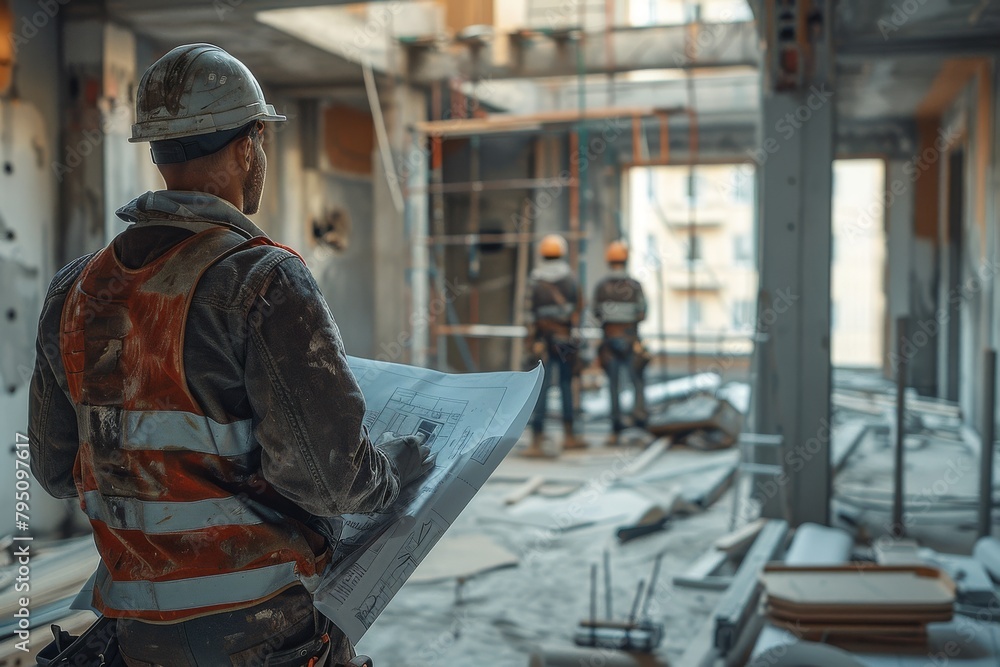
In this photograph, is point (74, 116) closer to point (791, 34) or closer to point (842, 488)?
point (791, 34)

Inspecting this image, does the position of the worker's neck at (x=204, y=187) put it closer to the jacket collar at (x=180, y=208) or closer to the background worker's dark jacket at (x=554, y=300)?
the jacket collar at (x=180, y=208)

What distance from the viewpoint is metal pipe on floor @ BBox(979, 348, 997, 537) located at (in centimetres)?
573

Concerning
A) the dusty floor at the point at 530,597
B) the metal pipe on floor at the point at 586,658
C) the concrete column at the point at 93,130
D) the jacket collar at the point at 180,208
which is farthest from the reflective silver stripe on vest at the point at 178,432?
the concrete column at the point at 93,130

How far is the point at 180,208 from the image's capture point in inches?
58.4

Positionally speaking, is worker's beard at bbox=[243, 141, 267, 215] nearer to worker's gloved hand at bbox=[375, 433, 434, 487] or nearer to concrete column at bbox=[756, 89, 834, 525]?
worker's gloved hand at bbox=[375, 433, 434, 487]

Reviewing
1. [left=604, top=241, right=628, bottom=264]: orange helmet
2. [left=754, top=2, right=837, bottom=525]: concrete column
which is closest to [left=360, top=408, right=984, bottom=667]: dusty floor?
[left=754, top=2, right=837, bottom=525]: concrete column

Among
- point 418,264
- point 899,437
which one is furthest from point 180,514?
point 418,264

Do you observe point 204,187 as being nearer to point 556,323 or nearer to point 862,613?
point 862,613

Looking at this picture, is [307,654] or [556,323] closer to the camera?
[307,654]

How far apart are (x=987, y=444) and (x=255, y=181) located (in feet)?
18.6

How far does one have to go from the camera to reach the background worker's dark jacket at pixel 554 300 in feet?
31.8

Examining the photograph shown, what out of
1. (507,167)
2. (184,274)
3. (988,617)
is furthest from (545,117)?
(184,274)

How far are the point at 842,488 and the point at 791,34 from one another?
3.99 meters

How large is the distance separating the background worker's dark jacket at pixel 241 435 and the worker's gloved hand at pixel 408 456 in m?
0.05
